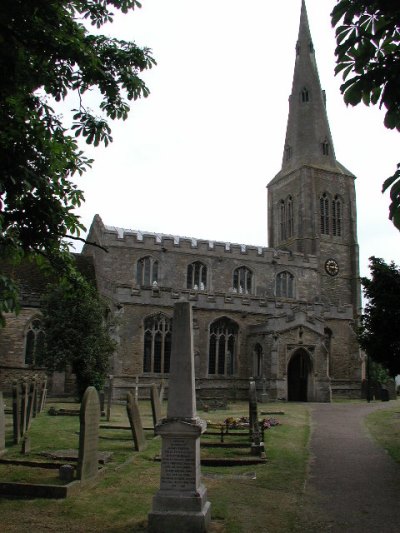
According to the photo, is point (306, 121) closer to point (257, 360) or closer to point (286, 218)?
point (286, 218)

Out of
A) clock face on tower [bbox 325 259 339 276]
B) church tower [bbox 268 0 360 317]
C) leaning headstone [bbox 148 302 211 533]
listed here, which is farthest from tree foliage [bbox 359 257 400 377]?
clock face on tower [bbox 325 259 339 276]

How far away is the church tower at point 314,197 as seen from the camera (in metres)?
39.8

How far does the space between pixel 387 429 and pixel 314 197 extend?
27.8 meters

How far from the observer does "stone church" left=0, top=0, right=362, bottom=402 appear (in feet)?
91.3

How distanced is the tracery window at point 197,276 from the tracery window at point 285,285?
5293mm

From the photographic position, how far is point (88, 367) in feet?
70.0

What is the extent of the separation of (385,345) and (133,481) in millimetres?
7381

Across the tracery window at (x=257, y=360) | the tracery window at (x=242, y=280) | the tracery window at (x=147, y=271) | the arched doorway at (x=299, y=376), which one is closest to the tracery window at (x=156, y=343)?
the tracery window at (x=257, y=360)

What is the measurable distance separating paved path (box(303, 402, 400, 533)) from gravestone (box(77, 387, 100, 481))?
3.20 m

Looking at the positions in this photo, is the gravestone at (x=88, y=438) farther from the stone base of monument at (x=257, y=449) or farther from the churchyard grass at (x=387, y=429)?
the churchyard grass at (x=387, y=429)

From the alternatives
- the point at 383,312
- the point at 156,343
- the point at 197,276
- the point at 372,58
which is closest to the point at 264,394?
the point at 156,343

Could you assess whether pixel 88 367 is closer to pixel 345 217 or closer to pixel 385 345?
pixel 385 345

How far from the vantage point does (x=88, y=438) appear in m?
7.99

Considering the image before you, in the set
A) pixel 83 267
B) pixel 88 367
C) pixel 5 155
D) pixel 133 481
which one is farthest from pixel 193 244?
pixel 5 155
